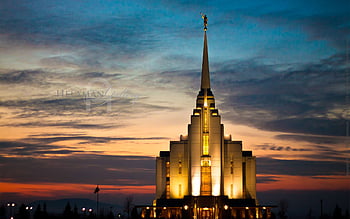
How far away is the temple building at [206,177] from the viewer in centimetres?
10881

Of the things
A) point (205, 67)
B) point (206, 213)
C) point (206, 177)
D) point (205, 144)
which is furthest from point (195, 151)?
point (205, 67)

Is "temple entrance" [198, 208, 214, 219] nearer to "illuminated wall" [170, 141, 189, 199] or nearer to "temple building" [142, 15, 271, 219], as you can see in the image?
"temple building" [142, 15, 271, 219]

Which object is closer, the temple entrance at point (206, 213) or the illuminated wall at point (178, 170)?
the temple entrance at point (206, 213)

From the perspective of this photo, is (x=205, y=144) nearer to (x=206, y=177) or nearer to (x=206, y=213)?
(x=206, y=177)

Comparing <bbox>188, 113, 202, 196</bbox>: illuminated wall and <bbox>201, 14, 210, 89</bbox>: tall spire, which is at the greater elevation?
<bbox>201, 14, 210, 89</bbox>: tall spire

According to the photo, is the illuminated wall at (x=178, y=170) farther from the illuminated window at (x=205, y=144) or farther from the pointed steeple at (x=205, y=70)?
the pointed steeple at (x=205, y=70)

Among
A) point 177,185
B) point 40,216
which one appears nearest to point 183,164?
point 177,185

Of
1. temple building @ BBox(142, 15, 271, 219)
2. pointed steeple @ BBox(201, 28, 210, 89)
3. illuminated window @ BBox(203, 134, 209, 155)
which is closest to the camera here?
temple building @ BBox(142, 15, 271, 219)

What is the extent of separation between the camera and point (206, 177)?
11306cm

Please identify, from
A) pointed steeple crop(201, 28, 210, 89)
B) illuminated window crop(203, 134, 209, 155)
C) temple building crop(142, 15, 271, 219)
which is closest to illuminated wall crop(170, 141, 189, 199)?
temple building crop(142, 15, 271, 219)

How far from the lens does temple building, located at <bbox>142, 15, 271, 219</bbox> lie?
10881 centimetres

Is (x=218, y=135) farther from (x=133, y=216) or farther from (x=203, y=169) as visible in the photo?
(x=133, y=216)

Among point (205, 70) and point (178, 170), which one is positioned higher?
point (205, 70)

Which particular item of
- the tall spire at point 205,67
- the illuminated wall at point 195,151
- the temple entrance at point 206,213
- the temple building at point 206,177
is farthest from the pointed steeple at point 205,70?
the temple entrance at point 206,213
